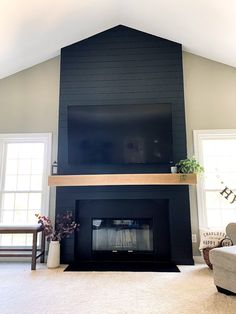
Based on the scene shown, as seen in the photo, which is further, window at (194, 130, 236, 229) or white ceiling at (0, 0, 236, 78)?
window at (194, 130, 236, 229)

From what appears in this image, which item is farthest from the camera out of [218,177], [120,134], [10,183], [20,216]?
[10,183]

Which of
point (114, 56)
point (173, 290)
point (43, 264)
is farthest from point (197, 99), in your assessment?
point (43, 264)

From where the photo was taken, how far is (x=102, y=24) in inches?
164

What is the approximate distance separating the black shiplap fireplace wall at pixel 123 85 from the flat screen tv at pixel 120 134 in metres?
0.21

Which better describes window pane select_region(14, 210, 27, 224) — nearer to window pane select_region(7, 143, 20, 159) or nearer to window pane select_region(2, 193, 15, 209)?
window pane select_region(2, 193, 15, 209)

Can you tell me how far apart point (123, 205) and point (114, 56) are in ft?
8.70

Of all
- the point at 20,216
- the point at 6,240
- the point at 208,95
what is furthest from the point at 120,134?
the point at 6,240

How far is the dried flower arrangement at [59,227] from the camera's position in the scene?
150 inches

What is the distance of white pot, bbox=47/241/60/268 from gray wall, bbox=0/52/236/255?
0.61m

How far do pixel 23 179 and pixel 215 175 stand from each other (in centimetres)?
338

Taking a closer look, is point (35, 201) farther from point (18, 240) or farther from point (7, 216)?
point (18, 240)

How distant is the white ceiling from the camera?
324cm

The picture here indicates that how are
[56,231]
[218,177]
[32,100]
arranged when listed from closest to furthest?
[56,231] → [218,177] → [32,100]

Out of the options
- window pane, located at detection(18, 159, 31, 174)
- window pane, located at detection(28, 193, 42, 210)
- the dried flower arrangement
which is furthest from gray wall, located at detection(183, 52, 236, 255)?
window pane, located at detection(18, 159, 31, 174)
